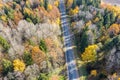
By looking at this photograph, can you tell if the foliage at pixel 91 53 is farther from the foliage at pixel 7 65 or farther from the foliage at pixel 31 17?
the foliage at pixel 31 17

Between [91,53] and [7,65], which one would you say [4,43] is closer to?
[7,65]

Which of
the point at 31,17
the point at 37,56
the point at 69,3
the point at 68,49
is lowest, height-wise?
the point at 68,49

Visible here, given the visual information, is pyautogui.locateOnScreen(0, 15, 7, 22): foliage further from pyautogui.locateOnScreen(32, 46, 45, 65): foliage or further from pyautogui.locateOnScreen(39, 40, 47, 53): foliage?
pyautogui.locateOnScreen(32, 46, 45, 65): foliage

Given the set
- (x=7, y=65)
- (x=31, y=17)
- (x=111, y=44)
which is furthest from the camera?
(x=31, y=17)

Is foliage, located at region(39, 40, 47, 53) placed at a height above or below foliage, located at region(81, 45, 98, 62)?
above

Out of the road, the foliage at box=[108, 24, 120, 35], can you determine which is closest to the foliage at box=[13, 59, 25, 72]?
the road

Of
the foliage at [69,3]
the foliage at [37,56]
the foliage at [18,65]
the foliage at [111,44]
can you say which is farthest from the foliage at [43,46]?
the foliage at [69,3]

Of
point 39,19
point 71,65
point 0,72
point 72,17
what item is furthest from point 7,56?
point 72,17

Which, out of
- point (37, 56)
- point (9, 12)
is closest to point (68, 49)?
point (37, 56)

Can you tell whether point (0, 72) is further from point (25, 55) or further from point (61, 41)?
point (61, 41)

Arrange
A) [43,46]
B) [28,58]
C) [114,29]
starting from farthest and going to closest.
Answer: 1. [114,29]
2. [43,46]
3. [28,58]

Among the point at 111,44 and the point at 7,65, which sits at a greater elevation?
the point at 111,44

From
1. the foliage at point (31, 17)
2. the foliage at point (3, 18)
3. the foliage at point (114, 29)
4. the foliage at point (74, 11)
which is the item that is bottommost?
the foliage at point (114, 29)

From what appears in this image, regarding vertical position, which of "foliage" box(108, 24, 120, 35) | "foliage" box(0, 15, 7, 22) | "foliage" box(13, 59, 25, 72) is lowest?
"foliage" box(13, 59, 25, 72)
